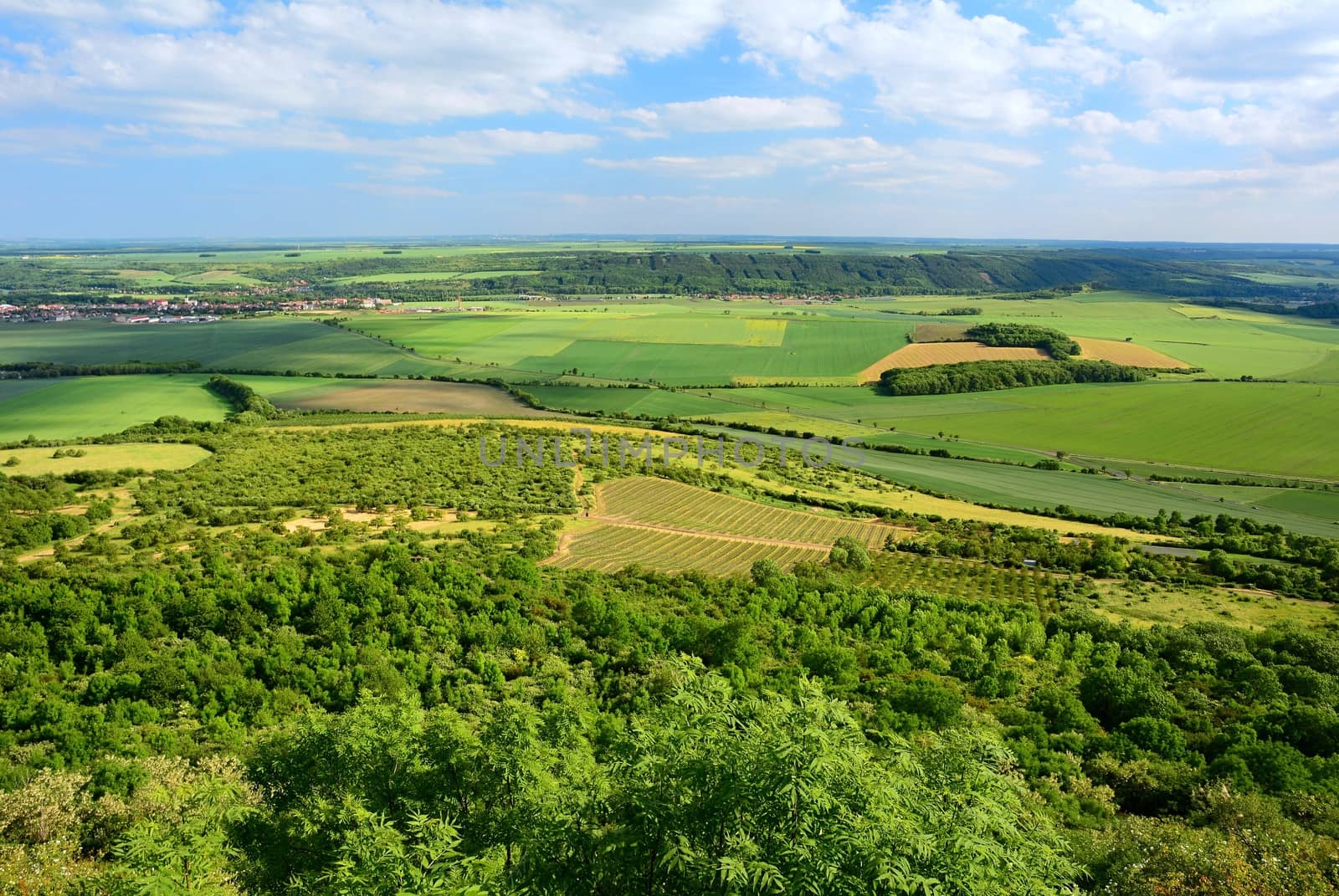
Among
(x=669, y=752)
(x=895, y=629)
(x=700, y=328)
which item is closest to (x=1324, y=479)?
(x=895, y=629)

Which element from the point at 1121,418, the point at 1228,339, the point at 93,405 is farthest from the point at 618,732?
the point at 1228,339

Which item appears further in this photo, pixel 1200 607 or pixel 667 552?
pixel 667 552

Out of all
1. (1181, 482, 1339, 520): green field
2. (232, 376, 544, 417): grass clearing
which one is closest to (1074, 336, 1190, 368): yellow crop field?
(1181, 482, 1339, 520): green field

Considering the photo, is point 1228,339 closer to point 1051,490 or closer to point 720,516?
point 1051,490

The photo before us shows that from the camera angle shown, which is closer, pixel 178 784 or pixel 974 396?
pixel 178 784

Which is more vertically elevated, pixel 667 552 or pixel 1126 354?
pixel 1126 354

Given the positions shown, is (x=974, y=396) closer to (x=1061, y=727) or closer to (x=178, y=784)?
(x=1061, y=727)

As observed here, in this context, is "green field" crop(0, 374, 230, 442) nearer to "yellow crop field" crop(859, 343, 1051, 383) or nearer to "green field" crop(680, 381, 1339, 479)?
"green field" crop(680, 381, 1339, 479)

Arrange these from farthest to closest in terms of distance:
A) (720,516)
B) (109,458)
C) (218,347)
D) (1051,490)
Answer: (218,347)
(1051,490)
(109,458)
(720,516)

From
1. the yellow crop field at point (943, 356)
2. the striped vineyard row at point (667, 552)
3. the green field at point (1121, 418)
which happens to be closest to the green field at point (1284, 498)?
the green field at point (1121, 418)
